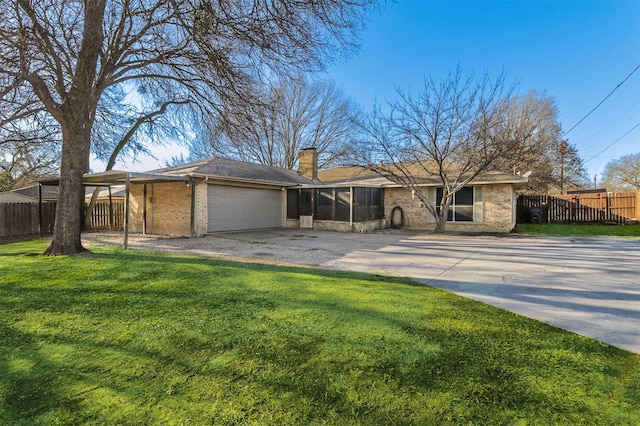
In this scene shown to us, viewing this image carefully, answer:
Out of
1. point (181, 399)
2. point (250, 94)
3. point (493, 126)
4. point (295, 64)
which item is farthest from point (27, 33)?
point (493, 126)

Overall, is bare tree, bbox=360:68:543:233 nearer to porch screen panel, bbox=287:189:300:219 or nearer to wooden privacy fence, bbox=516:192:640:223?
porch screen panel, bbox=287:189:300:219

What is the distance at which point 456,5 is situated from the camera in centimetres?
998

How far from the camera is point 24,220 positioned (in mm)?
12602

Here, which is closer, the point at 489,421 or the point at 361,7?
the point at 489,421

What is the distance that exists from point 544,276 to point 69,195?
35.0ft

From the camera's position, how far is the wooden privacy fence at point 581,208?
58.3 ft

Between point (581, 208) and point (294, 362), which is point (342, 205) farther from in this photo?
point (581, 208)

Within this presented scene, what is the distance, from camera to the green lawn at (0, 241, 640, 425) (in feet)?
6.40

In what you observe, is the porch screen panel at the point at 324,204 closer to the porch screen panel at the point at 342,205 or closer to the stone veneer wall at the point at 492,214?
the porch screen panel at the point at 342,205

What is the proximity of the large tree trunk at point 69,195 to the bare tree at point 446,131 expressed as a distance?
11.5 meters

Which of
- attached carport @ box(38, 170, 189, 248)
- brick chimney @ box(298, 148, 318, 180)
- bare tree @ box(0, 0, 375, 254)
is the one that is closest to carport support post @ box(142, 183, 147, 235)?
attached carport @ box(38, 170, 189, 248)

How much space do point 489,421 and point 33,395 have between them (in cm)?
293

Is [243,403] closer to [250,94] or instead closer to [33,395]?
[33,395]

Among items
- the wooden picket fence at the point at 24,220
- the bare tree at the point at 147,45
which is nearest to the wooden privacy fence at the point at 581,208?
the bare tree at the point at 147,45
